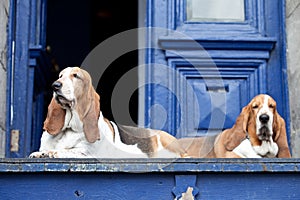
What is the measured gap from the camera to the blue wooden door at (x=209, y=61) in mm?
5418

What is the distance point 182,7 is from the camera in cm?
564

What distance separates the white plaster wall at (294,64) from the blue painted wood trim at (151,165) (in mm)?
1417

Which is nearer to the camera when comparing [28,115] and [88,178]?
[88,178]

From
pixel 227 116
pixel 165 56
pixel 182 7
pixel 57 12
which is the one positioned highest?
pixel 57 12

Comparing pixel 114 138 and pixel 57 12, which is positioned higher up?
pixel 57 12

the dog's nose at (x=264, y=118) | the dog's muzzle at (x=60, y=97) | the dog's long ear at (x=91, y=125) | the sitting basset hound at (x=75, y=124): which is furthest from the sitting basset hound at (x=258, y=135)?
the dog's muzzle at (x=60, y=97)

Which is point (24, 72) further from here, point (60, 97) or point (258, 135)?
point (258, 135)

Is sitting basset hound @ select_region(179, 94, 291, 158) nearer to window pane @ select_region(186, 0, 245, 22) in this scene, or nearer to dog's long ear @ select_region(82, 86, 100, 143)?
dog's long ear @ select_region(82, 86, 100, 143)

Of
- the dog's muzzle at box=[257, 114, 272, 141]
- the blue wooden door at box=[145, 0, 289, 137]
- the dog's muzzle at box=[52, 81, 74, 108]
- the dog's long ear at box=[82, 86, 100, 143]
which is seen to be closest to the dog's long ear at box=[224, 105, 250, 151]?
the dog's muzzle at box=[257, 114, 272, 141]

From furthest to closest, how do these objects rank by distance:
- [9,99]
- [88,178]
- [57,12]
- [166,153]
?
[57,12] < [9,99] < [166,153] < [88,178]

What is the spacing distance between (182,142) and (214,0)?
122cm

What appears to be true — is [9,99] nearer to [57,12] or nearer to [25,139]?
[25,139]

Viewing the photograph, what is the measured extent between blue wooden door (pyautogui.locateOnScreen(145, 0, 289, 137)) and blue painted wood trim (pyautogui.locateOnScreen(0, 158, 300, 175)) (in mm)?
1468

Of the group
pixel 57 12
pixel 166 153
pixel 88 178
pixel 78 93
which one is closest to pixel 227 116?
pixel 166 153
